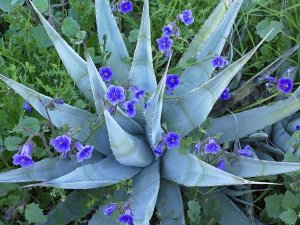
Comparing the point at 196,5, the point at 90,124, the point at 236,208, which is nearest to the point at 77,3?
the point at 196,5

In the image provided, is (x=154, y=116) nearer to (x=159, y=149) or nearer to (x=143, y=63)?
(x=159, y=149)

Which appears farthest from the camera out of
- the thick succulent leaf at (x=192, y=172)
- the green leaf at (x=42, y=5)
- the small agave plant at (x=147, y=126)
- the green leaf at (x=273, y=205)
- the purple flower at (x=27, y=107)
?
the green leaf at (x=42, y=5)

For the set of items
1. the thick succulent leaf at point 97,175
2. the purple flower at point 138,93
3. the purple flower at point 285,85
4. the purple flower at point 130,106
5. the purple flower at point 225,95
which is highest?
the purple flower at point 138,93

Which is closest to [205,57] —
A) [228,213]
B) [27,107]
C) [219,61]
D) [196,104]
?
[219,61]

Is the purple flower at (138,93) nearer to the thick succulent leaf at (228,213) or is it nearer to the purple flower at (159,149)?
the purple flower at (159,149)

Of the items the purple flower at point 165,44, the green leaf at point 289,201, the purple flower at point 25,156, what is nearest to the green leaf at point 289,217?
the green leaf at point 289,201

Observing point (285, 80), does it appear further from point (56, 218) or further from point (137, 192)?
point (56, 218)
